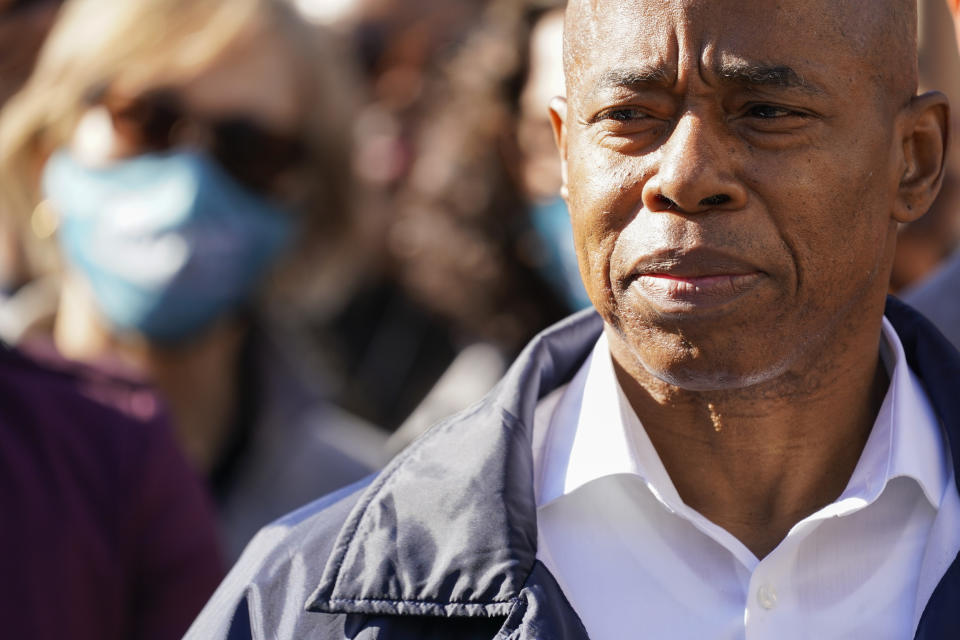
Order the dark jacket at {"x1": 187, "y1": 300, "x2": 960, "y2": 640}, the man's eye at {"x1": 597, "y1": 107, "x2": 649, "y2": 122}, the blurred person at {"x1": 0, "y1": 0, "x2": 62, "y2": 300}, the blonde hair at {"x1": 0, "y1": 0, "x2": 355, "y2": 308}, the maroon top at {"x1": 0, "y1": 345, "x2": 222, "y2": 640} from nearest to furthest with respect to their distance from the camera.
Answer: the dark jacket at {"x1": 187, "y1": 300, "x2": 960, "y2": 640}
the man's eye at {"x1": 597, "y1": 107, "x2": 649, "y2": 122}
the maroon top at {"x1": 0, "y1": 345, "x2": 222, "y2": 640}
the blonde hair at {"x1": 0, "y1": 0, "x2": 355, "y2": 308}
the blurred person at {"x1": 0, "y1": 0, "x2": 62, "y2": 300}

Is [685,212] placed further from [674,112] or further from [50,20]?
[50,20]

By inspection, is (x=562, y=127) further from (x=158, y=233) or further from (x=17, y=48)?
(x=17, y=48)

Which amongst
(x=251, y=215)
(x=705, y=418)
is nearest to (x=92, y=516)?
A: (x=705, y=418)

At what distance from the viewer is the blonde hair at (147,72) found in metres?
4.48

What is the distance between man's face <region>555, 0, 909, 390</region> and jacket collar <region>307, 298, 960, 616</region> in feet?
0.79

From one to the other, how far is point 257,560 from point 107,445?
1.11 m

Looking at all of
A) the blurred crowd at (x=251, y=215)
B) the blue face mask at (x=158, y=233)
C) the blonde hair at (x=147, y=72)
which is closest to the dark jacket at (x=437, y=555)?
the blurred crowd at (x=251, y=215)

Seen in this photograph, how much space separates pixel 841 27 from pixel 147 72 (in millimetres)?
2907

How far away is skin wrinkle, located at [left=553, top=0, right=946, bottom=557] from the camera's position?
207 cm

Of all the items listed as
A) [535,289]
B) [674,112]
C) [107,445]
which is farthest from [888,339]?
[535,289]

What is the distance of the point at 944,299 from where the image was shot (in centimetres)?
291

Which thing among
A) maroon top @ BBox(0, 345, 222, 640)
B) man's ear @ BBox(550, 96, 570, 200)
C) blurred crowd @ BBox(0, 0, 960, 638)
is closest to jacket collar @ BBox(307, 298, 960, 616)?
man's ear @ BBox(550, 96, 570, 200)

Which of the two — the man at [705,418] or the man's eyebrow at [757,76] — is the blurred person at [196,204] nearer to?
the man at [705,418]

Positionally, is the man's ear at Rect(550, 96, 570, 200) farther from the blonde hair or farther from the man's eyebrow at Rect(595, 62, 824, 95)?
the blonde hair
